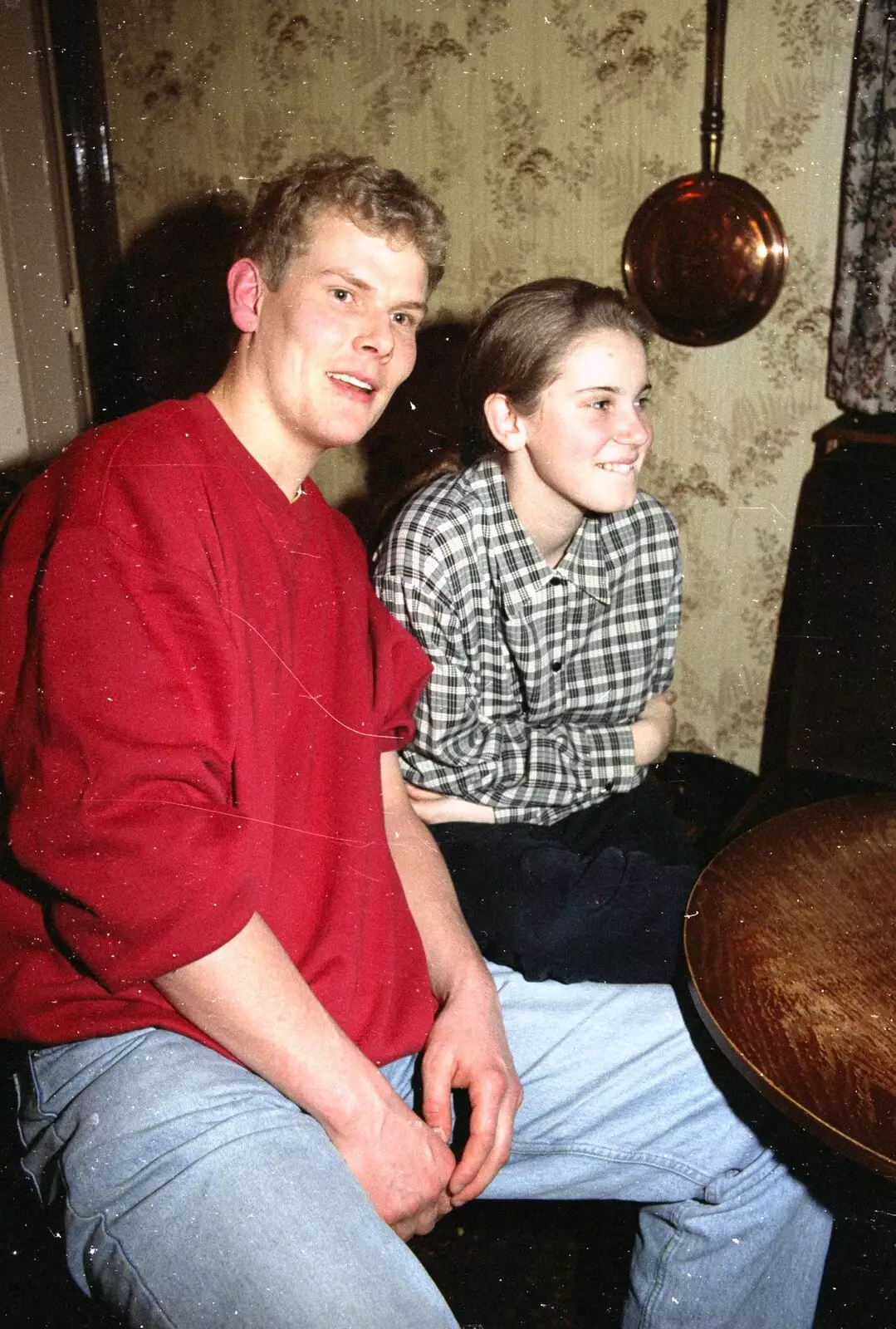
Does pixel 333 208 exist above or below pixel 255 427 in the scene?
above

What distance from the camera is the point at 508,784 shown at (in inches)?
58.7

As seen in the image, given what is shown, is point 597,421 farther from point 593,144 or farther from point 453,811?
point 593,144

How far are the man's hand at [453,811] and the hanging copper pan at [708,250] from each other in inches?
55.4

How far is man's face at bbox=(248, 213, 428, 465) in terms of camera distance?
108 centimetres

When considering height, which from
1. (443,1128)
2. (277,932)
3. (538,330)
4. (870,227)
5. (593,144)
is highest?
(593,144)

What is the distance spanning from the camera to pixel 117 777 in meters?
0.80

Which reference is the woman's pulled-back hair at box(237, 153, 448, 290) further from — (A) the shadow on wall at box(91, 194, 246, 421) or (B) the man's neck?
(A) the shadow on wall at box(91, 194, 246, 421)

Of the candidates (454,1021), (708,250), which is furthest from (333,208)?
(708,250)

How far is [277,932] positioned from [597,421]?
917 millimetres

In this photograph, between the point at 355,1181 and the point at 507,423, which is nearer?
the point at 355,1181

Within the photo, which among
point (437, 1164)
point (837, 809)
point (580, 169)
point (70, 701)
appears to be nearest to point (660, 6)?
point (580, 169)

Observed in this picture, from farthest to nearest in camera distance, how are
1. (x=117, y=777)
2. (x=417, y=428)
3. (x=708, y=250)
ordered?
(x=417, y=428) → (x=708, y=250) → (x=117, y=777)

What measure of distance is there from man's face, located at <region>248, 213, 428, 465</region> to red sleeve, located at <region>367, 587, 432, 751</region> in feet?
0.73

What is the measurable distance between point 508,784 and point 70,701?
0.81m
